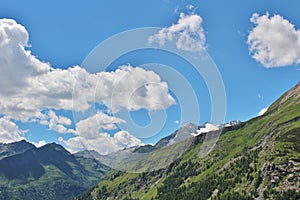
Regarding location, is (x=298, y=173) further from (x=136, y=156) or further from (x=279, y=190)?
(x=136, y=156)

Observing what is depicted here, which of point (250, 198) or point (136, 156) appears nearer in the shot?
point (136, 156)

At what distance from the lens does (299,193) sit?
17188 centimetres

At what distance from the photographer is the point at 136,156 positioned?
2912 cm

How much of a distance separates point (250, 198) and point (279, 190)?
63.1ft

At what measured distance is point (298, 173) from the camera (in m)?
192

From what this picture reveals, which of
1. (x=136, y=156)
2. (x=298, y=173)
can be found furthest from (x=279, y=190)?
(x=136, y=156)

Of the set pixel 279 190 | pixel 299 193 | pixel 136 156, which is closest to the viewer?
pixel 136 156

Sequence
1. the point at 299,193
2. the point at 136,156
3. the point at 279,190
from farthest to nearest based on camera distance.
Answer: the point at 279,190 < the point at 299,193 < the point at 136,156

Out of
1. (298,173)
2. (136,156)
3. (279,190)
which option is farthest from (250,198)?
(136,156)

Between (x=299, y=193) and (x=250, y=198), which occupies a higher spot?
(x=250, y=198)

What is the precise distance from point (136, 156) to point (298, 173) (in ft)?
619

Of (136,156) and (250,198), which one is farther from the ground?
(250,198)

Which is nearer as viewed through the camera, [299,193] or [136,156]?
[136,156]

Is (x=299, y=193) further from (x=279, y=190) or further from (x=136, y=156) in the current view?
(x=136, y=156)
